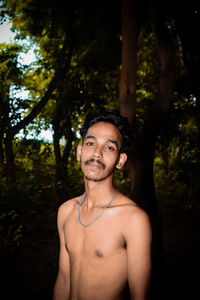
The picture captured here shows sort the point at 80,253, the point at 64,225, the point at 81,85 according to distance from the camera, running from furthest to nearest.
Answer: the point at 81,85, the point at 64,225, the point at 80,253

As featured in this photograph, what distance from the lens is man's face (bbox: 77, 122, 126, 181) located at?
6.71 ft

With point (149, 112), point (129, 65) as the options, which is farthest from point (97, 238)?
point (129, 65)

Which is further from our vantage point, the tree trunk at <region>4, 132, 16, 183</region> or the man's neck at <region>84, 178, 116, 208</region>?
the tree trunk at <region>4, 132, 16, 183</region>

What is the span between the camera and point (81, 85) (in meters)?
9.12

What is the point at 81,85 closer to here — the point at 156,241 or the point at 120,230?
the point at 156,241

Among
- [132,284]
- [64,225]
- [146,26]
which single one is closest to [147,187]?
[64,225]

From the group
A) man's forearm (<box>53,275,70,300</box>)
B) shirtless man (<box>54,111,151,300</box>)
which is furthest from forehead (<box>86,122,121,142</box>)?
man's forearm (<box>53,275,70,300</box>)

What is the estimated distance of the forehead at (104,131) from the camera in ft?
7.00

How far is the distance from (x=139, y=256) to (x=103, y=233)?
0.37 metres

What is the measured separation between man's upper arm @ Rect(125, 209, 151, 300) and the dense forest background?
2.87 meters

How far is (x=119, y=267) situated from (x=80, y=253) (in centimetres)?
35

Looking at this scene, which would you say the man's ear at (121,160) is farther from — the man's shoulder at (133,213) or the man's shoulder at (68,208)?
the man's shoulder at (68,208)

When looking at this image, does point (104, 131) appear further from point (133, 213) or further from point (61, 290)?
point (61, 290)

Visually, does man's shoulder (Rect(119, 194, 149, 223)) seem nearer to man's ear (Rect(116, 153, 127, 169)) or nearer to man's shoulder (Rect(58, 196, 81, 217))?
man's ear (Rect(116, 153, 127, 169))
